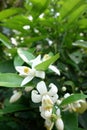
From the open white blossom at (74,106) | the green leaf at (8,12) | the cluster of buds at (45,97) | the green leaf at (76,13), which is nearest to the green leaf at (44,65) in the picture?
the cluster of buds at (45,97)

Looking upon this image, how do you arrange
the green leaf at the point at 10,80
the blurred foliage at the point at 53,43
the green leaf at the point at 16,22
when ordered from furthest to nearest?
1. the green leaf at the point at 16,22
2. the blurred foliage at the point at 53,43
3. the green leaf at the point at 10,80

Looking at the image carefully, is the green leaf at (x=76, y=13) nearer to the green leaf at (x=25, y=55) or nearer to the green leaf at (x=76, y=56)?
the green leaf at (x=76, y=56)

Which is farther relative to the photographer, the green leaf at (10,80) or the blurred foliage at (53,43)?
the blurred foliage at (53,43)

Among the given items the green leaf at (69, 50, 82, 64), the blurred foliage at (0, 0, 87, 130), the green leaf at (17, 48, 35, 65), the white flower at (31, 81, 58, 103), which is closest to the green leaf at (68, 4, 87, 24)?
the blurred foliage at (0, 0, 87, 130)

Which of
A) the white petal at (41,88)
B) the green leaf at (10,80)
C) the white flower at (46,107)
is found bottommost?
the white flower at (46,107)

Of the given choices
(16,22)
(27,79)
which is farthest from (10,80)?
(16,22)

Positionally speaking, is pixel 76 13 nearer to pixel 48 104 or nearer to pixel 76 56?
pixel 76 56

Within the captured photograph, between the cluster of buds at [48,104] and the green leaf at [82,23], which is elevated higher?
the green leaf at [82,23]

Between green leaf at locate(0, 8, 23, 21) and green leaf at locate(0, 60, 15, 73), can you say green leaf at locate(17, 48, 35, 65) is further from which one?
green leaf at locate(0, 8, 23, 21)

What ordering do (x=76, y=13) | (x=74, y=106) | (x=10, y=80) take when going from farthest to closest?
(x=76, y=13), (x=74, y=106), (x=10, y=80)

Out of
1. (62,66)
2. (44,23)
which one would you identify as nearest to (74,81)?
(62,66)

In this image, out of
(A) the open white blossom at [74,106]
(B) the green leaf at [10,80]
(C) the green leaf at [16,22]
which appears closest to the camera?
(B) the green leaf at [10,80]
